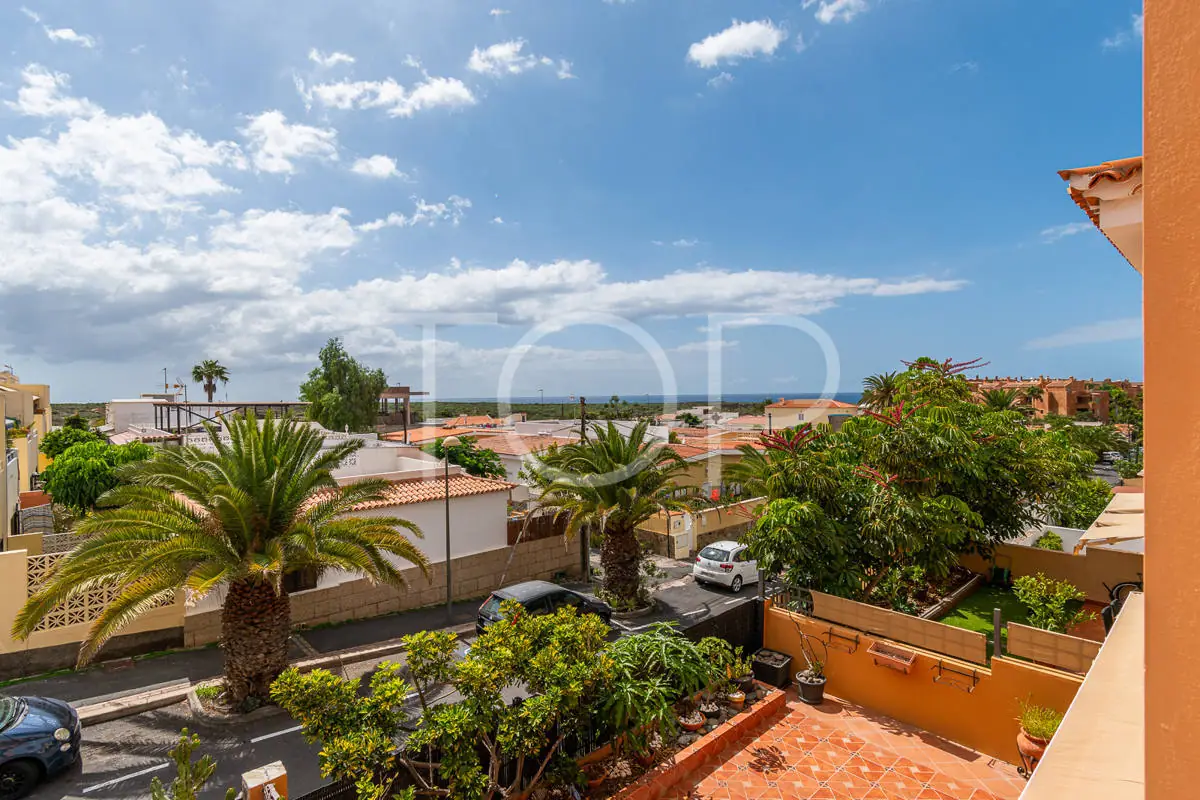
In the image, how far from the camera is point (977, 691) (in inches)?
327

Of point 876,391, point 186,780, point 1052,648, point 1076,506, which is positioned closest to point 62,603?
point 186,780

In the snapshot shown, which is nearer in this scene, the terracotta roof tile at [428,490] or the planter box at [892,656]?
the planter box at [892,656]

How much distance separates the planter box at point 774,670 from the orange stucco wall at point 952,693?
277 millimetres

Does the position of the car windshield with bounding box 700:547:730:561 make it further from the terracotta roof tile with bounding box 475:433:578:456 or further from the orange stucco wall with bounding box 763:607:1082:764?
the terracotta roof tile with bounding box 475:433:578:456

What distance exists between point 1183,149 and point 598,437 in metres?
14.1

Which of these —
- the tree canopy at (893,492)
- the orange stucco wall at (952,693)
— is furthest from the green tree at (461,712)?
the tree canopy at (893,492)

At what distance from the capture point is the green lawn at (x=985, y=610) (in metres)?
11.6

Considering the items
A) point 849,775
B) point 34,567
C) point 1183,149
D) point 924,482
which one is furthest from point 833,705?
point 34,567

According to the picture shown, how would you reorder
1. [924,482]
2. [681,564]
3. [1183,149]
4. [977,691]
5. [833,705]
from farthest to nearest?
[681,564] → [924,482] → [833,705] → [977,691] → [1183,149]

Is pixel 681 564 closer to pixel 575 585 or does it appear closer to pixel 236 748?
pixel 575 585

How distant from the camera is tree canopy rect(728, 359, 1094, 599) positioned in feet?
34.8

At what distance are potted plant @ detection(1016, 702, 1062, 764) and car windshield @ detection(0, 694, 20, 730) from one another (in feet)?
41.2

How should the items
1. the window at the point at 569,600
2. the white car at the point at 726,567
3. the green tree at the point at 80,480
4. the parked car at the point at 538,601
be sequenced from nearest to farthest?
the parked car at the point at 538,601 < the window at the point at 569,600 < the white car at the point at 726,567 < the green tree at the point at 80,480

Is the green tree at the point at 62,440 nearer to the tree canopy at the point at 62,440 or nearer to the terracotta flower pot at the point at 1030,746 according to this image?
the tree canopy at the point at 62,440
